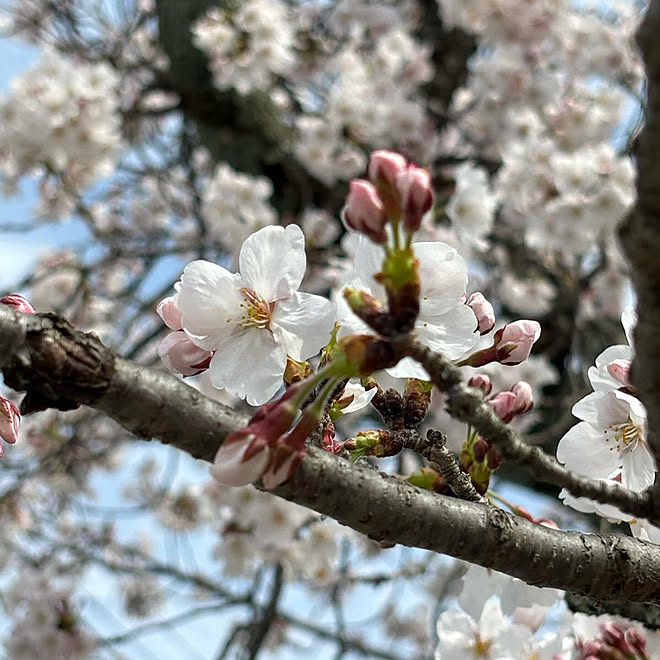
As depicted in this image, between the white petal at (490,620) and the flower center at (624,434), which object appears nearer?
the flower center at (624,434)


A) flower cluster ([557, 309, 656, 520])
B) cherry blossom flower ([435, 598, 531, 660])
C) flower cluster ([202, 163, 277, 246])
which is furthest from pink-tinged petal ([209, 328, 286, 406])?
flower cluster ([202, 163, 277, 246])

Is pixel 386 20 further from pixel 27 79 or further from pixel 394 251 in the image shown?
pixel 394 251

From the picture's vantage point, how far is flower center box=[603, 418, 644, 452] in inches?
36.9

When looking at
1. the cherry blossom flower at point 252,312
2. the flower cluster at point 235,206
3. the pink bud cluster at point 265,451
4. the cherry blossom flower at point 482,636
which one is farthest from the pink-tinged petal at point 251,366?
the flower cluster at point 235,206

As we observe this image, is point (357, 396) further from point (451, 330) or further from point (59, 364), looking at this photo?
point (59, 364)

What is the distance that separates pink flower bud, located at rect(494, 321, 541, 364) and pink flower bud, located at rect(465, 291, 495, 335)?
0.03 metres

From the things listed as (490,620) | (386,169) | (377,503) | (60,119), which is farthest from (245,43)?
(377,503)

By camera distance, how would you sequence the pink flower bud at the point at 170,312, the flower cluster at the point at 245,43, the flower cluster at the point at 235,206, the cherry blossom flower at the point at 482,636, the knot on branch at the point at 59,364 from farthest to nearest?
the flower cluster at the point at 245,43 < the flower cluster at the point at 235,206 < the cherry blossom flower at the point at 482,636 < the pink flower bud at the point at 170,312 < the knot on branch at the point at 59,364

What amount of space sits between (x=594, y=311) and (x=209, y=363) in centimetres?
350

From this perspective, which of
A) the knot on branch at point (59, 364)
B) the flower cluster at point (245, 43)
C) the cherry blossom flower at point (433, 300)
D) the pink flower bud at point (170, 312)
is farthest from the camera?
the flower cluster at point (245, 43)

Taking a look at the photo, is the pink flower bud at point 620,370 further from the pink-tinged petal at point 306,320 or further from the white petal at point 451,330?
the pink-tinged petal at point 306,320

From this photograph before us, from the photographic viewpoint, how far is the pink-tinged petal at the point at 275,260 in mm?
914

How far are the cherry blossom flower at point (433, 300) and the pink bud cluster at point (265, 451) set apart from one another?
15cm


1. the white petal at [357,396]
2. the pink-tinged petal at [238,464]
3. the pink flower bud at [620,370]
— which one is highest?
the pink-tinged petal at [238,464]
